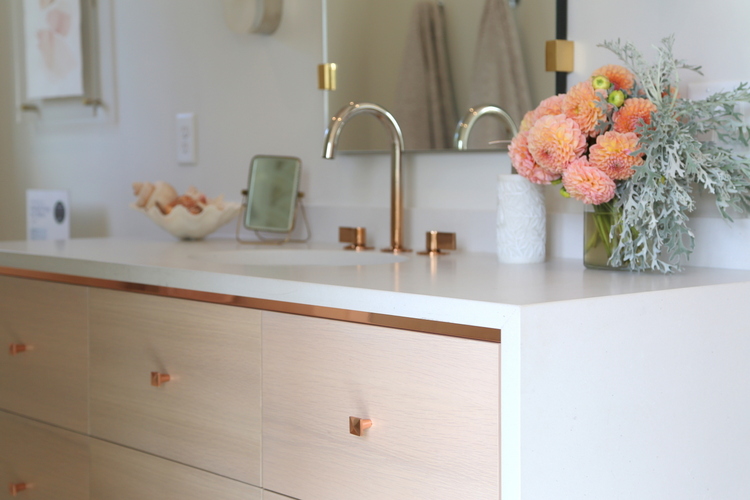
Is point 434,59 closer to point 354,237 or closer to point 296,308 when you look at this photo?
point 354,237

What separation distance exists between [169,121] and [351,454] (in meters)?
1.47

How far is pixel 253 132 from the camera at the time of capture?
6.87ft

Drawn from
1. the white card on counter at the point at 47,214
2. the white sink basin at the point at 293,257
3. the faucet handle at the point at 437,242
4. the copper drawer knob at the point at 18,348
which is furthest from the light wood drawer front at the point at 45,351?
the white card on counter at the point at 47,214

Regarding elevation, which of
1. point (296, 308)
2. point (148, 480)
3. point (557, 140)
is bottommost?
point (148, 480)

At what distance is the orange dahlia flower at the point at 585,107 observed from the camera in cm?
122

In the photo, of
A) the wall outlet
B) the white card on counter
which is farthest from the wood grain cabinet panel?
the white card on counter

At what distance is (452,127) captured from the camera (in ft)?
5.42

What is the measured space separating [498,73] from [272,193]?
25.1 inches

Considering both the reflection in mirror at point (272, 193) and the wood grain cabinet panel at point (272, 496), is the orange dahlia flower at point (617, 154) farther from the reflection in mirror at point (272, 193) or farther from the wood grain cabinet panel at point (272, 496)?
A: the reflection in mirror at point (272, 193)

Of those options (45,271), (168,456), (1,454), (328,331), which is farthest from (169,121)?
(328,331)

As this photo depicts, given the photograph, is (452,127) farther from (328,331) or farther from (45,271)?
(45,271)

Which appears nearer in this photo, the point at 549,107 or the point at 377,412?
the point at 377,412

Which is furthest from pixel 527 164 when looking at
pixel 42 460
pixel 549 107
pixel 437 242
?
pixel 42 460

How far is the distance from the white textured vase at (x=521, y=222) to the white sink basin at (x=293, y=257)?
0.34m
